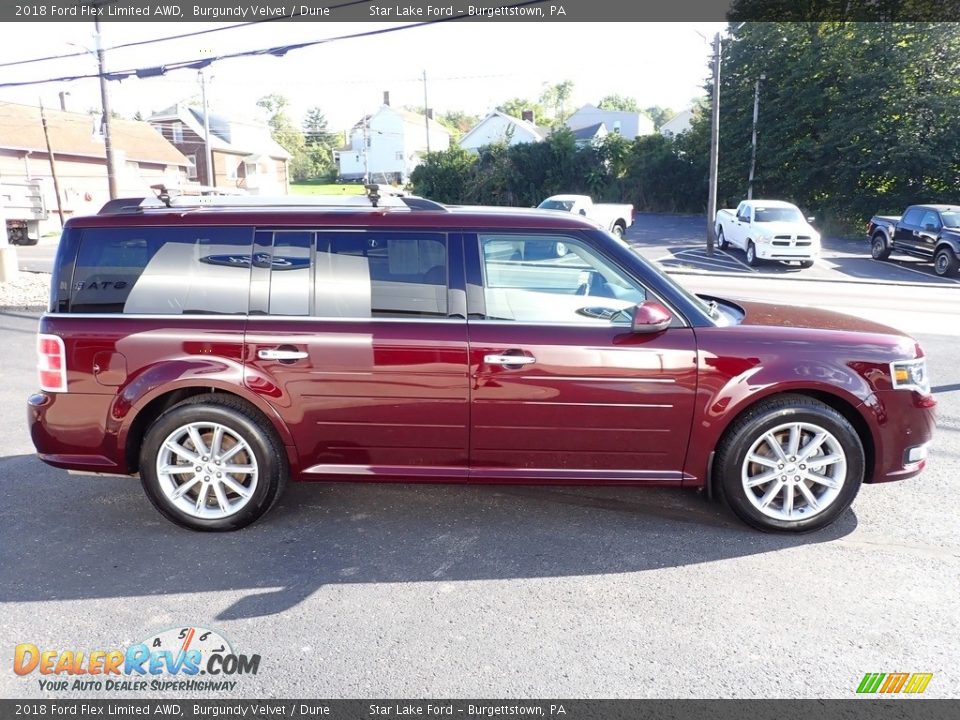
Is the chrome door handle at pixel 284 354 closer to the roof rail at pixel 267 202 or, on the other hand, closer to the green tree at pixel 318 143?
the roof rail at pixel 267 202

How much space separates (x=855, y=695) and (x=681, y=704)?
27.2 inches

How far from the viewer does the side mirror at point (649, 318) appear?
378cm

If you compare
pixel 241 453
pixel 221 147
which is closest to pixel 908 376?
pixel 241 453

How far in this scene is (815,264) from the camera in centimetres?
2262

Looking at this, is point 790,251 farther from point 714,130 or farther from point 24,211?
point 24,211

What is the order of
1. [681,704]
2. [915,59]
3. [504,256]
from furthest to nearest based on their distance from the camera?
[915,59] < [504,256] < [681,704]

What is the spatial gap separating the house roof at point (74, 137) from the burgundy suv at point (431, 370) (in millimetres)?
36614

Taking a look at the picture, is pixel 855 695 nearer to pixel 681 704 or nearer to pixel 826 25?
pixel 681 704

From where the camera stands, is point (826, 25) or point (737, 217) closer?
point (737, 217)

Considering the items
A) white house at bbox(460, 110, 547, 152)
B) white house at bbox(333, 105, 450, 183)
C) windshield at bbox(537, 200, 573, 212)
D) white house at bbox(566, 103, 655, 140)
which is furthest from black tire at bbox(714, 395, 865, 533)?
white house at bbox(333, 105, 450, 183)

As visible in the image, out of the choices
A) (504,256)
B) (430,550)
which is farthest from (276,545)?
(504,256)

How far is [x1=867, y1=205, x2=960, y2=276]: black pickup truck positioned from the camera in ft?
63.4

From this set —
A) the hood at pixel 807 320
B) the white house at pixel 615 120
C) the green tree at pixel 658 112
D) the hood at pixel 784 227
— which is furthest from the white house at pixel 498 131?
the green tree at pixel 658 112

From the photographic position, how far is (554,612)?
3.32 m
